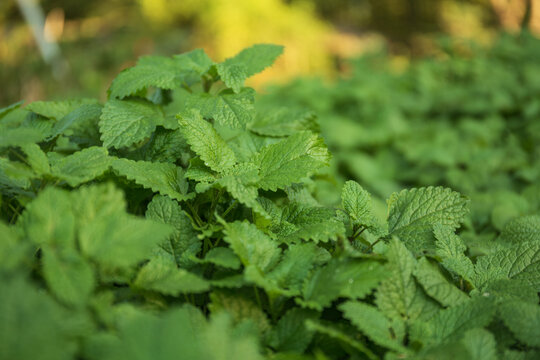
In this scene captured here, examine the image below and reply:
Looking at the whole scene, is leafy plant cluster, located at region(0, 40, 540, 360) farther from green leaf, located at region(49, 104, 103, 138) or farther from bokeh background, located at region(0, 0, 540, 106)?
bokeh background, located at region(0, 0, 540, 106)

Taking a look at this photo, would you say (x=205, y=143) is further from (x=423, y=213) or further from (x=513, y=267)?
(x=513, y=267)

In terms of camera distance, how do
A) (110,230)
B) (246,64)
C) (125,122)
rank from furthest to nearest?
(246,64), (125,122), (110,230)

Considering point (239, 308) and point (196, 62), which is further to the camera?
point (196, 62)

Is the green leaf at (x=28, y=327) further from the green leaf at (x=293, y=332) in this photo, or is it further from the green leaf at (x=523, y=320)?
the green leaf at (x=523, y=320)

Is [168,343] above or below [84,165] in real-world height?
below

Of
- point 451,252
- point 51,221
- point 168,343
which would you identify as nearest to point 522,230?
point 451,252

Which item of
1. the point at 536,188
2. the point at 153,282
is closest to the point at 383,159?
the point at 536,188
